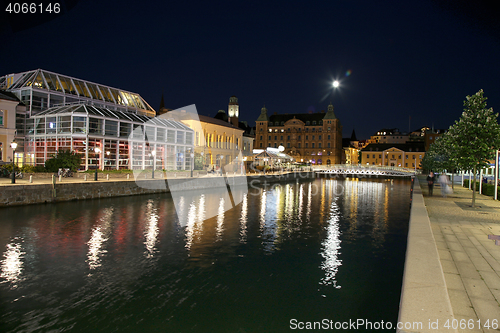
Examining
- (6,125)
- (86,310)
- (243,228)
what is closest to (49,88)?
(6,125)

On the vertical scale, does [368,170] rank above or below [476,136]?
below

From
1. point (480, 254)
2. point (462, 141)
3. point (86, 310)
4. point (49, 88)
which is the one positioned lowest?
point (86, 310)

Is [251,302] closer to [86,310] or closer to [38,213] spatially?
[86,310]

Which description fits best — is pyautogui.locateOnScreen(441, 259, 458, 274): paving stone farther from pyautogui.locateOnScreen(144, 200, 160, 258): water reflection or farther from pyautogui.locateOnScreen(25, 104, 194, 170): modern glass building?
pyautogui.locateOnScreen(25, 104, 194, 170): modern glass building

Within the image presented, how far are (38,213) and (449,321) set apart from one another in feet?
62.9

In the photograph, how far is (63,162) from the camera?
27188mm

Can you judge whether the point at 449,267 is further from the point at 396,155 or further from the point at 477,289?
the point at 396,155

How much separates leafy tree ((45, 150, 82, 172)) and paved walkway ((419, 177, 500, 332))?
25779 mm

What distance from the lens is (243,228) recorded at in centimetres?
1541

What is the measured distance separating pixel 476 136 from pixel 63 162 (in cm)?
2811

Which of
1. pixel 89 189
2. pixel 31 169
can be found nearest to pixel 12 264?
pixel 89 189

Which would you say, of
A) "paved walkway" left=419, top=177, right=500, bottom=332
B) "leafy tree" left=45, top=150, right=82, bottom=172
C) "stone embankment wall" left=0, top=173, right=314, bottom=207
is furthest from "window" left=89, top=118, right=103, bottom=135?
"paved walkway" left=419, top=177, right=500, bottom=332

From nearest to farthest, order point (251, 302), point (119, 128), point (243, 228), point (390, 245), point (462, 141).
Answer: point (251, 302) → point (390, 245) → point (243, 228) → point (462, 141) → point (119, 128)

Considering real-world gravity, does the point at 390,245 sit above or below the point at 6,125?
below
